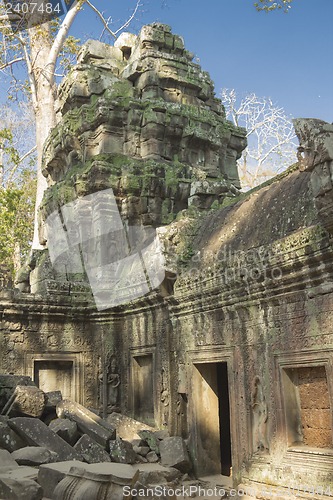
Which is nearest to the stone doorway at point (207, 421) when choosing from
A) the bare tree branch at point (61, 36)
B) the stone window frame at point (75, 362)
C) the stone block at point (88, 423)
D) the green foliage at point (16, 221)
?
the stone block at point (88, 423)

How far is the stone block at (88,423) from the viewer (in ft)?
25.3

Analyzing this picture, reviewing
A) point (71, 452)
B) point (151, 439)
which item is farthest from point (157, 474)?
point (151, 439)

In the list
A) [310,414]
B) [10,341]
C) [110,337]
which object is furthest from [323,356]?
[10,341]

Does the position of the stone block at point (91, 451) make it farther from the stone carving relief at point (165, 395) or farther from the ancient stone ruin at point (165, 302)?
the stone carving relief at point (165, 395)

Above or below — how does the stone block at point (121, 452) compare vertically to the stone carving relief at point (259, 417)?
below

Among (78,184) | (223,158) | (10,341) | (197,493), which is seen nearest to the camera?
(197,493)

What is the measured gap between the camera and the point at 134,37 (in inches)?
569

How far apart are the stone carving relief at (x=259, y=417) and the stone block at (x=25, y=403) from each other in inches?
Answer: 117

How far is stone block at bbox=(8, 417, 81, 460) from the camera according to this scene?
7039mm

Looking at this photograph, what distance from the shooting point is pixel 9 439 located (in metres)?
7.03

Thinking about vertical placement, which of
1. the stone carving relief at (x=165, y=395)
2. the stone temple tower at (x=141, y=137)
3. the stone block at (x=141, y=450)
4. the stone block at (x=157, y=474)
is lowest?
the stone block at (x=157, y=474)

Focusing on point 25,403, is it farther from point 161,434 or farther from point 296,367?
point 296,367

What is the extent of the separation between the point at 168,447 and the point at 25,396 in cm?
227

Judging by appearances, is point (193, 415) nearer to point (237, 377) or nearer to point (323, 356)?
point (237, 377)
